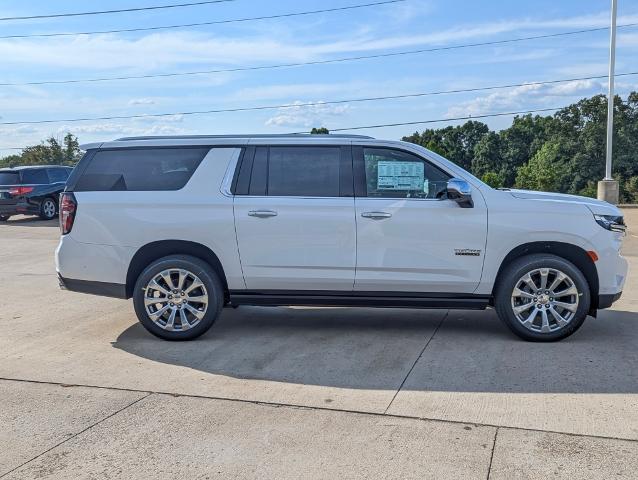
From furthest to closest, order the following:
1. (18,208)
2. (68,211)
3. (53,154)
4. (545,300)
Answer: (53,154) → (18,208) → (68,211) → (545,300)

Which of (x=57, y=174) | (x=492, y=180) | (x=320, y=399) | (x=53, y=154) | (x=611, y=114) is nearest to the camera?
(x=320, y=399)

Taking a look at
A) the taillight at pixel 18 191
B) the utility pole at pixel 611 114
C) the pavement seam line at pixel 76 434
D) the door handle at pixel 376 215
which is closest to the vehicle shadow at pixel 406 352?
the pavement seam line at pixel 76 434

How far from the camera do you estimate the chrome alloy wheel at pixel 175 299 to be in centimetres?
612

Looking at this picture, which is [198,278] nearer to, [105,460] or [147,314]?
[147,314]

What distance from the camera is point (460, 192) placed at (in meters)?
5.78

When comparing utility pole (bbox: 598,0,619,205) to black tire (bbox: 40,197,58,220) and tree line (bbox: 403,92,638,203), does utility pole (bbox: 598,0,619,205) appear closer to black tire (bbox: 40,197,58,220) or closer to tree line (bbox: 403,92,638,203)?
black tire (bbox: 40,197,58,220)

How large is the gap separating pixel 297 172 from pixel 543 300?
253cm

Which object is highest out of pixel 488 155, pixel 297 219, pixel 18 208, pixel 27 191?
pixel 297 219

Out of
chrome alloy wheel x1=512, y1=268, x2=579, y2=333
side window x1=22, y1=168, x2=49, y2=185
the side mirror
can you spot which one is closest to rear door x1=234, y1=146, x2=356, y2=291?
the side mirror

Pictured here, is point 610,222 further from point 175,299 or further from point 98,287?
point 98,287

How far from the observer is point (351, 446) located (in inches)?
151

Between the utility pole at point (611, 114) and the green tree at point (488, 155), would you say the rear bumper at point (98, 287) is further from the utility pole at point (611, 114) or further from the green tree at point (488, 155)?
the green tree at point (488, 155)

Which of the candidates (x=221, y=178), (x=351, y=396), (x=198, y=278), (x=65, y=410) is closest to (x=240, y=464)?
(x=351, y=396)

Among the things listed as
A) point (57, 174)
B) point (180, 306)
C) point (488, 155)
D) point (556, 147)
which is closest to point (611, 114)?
point (57, 174)
